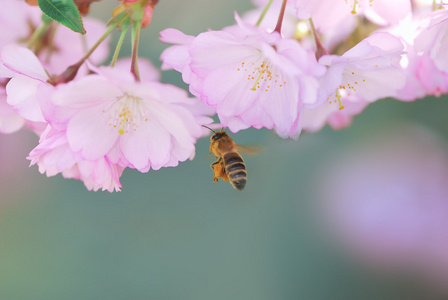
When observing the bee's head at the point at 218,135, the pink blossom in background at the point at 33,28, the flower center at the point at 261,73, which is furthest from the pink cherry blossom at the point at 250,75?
the pink blossom in background at the point at 33,28

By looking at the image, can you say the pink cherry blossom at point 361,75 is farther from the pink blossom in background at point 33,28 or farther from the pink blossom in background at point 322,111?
the pink blossom in background at point 33,28

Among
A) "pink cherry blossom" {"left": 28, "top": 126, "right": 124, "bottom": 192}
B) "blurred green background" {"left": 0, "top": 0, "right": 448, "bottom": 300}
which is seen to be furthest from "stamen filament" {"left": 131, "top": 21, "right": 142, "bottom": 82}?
"blurred green background" {"left": 0, "top": 0, "right": 448, "bottom": 300}

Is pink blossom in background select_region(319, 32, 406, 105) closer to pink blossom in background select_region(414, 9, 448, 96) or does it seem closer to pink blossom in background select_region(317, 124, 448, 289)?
pink blossom in background select_region(414, 9, 448, 96)

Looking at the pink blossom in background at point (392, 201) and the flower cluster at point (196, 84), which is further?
the pink blossom in background at point (392, 201)

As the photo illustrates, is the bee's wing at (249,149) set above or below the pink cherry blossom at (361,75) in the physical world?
below

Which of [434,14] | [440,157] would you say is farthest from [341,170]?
[434,14]

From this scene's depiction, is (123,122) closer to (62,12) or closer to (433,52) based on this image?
(62,12)
